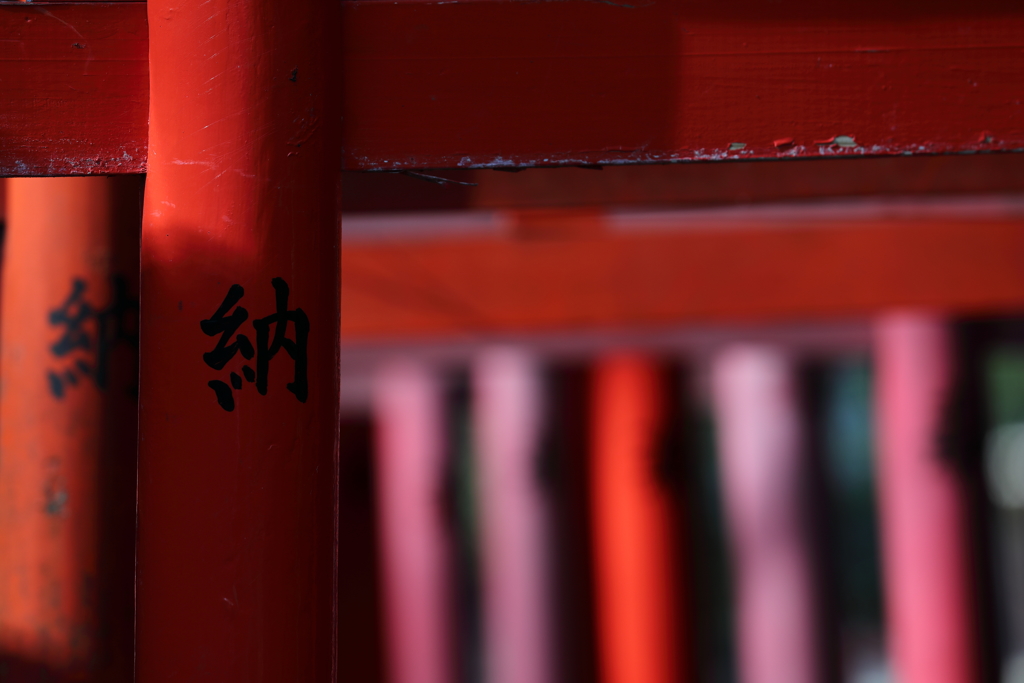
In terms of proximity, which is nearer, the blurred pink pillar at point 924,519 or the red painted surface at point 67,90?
the red painted surface at point 67,90

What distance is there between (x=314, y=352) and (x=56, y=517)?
3.43ft

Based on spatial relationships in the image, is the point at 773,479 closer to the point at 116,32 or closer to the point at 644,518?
the point at 644,518

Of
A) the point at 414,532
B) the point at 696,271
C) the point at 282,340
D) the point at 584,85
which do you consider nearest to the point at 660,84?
the point at 584,85

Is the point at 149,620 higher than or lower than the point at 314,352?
lower

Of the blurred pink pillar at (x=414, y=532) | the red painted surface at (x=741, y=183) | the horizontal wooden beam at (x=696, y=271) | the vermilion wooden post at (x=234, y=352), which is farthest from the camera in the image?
the blurred pink pillar at (x=414, y=532)

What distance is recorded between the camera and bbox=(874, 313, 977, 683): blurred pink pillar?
12.6 ft

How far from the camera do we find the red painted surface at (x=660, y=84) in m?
1.36

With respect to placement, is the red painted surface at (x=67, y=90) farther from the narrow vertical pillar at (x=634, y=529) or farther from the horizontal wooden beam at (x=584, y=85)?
the narrow vertical pillar at (x=634, y=529)

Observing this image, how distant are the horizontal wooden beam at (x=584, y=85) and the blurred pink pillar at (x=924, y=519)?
2.71m

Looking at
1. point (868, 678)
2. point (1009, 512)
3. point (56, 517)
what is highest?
point (56, 517)

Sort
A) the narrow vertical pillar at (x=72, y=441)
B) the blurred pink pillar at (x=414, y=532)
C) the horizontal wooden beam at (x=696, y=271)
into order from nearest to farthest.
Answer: the narrow vertical pillar at (x=72, y=441)
the horizontal wooden beam at (x=696, y=271)
the blurred pink pillar at (x=414, y=532)

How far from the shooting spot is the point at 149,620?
1.29 meters

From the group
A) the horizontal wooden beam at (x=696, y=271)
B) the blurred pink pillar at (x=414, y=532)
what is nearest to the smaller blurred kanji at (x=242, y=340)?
the horizontal wooden beam at (x=696, y=271)

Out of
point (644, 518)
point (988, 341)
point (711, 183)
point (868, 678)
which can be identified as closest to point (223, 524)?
point (711, 183)
